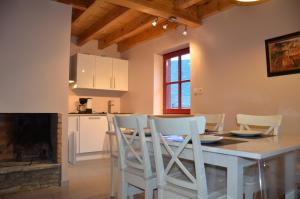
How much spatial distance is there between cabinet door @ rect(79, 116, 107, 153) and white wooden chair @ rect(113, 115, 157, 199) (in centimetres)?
247

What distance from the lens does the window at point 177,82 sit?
407cm

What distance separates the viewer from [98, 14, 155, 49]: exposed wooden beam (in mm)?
3802

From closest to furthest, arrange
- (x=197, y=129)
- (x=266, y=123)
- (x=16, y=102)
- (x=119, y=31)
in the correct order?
(x=197, y=129), (x=266, y=123), (x=16, y=102), (x=119, y=31)

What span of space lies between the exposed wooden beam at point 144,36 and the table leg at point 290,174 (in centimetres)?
278

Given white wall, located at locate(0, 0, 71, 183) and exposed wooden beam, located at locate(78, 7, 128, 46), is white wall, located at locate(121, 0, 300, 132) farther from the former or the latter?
white wall, located at locate(0, 0, 71, 183)

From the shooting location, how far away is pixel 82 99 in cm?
469

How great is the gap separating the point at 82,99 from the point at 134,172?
10.3 ft

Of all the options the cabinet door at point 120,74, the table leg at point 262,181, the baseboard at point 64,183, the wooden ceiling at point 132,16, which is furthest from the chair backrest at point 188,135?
the cabinet door at point 120,74

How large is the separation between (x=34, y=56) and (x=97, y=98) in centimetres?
233

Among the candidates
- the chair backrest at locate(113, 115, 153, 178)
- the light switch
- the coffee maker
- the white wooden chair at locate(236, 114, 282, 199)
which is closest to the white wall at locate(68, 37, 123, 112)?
the coffee maker

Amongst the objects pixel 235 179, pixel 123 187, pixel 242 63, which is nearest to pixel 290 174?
pixel 235 179

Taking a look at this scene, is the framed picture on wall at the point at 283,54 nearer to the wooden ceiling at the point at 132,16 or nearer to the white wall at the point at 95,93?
the wooden ceiling at the point at 132,16

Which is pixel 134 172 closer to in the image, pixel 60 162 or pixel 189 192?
pixel 189 192

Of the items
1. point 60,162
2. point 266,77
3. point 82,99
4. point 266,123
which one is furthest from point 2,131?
point 266,77
